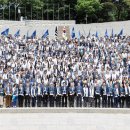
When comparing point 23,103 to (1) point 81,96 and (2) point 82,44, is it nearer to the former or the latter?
(1) point 81,96

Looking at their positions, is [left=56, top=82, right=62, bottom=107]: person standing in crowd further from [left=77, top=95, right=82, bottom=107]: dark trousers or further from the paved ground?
the paved ground

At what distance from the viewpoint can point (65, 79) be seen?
949 inches

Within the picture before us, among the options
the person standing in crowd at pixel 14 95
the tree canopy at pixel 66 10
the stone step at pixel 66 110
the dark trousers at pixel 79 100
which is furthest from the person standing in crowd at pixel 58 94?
the tree canopy at pixel 66 10

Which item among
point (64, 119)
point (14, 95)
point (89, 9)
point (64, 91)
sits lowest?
point (64, 119)

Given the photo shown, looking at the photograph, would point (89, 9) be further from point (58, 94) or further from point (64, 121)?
point (64, 121)

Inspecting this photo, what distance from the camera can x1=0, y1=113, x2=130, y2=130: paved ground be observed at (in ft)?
60.6

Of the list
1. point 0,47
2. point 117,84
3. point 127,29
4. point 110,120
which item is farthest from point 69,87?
point 127,29

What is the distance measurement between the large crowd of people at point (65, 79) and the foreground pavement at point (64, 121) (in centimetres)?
264

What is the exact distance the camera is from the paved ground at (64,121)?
727 inches

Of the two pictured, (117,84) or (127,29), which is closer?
(117,84)

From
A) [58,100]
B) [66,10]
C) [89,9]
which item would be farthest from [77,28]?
[58,100]

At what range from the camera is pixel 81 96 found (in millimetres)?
23719

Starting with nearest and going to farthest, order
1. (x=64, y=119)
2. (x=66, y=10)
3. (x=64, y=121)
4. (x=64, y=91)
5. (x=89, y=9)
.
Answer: (x=64, y=121), (x=64, y=119), (x=64, y=91), (x=89, y=9), (x=66, y=10)

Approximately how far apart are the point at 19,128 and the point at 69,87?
5831 mm
